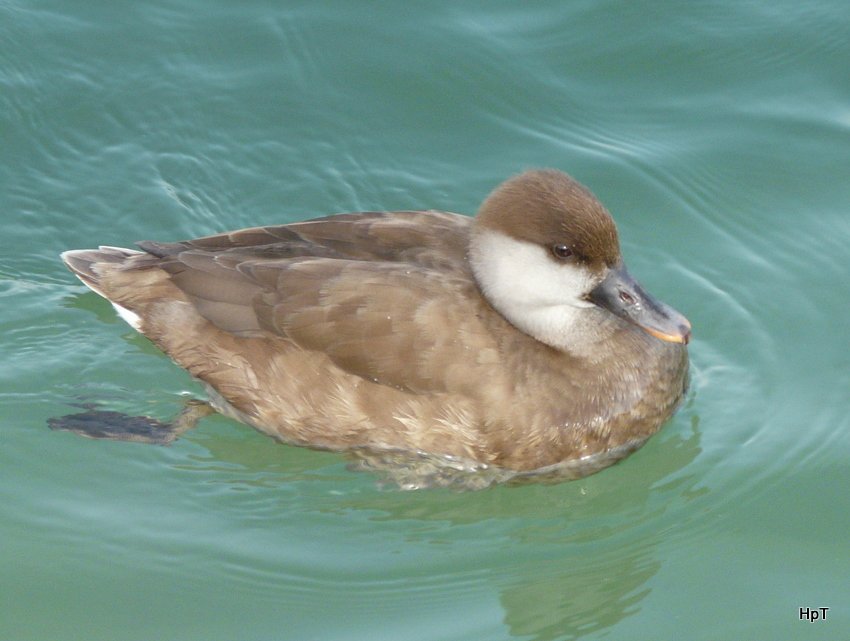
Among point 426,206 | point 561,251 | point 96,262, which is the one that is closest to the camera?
point 561,251

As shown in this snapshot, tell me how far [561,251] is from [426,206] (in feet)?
6.32

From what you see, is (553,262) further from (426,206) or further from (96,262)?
(96,262)

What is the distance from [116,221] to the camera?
702cm

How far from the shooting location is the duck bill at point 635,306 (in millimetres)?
5578

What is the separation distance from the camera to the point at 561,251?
5.50 m

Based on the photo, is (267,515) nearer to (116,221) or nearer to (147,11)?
(116,221)

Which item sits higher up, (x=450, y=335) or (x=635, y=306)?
(x=635, y=306)

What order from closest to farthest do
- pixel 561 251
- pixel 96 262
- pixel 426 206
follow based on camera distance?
1. pixel 561 251
2. pixel 96 262
3. pixel 426 206

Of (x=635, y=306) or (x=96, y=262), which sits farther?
(x=96, y=262)

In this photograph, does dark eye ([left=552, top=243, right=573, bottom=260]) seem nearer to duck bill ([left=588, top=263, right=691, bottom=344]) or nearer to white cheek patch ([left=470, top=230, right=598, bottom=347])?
white cheek patch ([left=470, top=230, right=598, bottom=347])

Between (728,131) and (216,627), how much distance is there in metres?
4.48

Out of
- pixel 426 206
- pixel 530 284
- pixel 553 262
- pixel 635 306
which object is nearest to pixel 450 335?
pixel 530 284

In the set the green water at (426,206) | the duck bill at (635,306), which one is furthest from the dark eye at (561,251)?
the green water at (426,206)

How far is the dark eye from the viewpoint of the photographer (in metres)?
5.48
